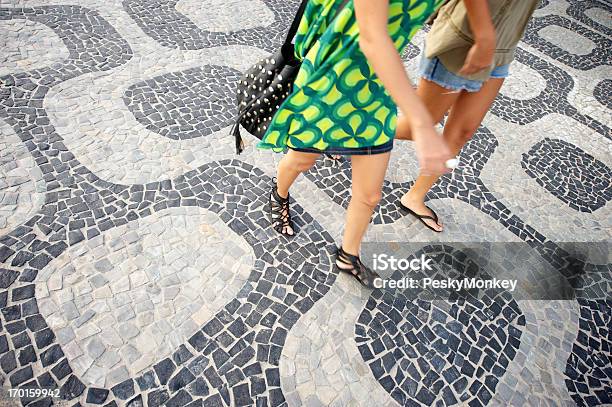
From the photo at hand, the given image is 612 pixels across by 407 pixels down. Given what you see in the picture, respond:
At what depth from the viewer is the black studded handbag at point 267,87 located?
2023mm

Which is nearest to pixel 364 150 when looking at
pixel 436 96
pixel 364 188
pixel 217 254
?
pixel 364 188

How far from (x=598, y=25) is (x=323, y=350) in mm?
8006

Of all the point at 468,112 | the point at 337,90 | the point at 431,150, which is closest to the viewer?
the point at 431,150

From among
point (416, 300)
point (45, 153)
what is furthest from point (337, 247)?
point (45, 153)

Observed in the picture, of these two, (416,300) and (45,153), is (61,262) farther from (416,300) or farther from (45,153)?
(416,300)

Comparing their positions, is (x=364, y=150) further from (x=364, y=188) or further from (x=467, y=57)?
(x=467, y=57)

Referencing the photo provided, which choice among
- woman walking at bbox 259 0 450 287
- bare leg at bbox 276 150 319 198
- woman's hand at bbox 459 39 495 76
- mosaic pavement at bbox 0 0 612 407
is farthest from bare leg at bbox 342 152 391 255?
woman's hand at bbox 459 39 495 76

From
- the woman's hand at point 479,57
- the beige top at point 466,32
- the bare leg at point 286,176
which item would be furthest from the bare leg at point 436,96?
the bare leg at point 286,176

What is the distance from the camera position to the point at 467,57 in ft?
6.98

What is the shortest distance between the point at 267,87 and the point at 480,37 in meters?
1.08

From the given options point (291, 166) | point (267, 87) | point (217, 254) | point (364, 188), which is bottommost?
point (217, 254)

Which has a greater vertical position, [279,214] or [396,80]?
[396,80]

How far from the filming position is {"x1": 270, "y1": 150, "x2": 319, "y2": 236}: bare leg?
97.0 inches

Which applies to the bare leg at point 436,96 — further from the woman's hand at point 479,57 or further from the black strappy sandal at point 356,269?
the black strappy sandal at point 356,269
